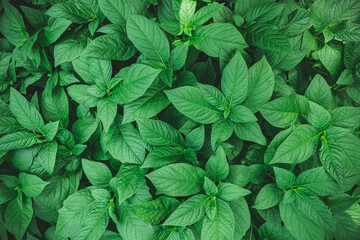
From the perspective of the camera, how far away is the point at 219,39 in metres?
1.26

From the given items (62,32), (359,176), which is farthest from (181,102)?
(359,176)

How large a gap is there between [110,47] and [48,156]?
2.18 ft

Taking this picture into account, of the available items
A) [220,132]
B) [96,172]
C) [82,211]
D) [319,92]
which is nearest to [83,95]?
[96,172]

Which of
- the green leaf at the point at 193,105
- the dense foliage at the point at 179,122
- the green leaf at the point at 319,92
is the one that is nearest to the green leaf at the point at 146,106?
the dense foliage at the point at 179,122

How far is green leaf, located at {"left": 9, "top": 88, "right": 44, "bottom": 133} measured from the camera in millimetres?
1346

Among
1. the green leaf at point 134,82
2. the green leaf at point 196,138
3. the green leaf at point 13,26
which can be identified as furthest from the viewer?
the green leaf at point 13,26

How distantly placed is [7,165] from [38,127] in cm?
45

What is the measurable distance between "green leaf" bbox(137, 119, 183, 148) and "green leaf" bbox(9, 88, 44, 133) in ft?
1.92

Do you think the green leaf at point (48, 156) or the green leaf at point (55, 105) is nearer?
the green leaf at point (48, 156)

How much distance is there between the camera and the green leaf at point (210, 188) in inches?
48.1

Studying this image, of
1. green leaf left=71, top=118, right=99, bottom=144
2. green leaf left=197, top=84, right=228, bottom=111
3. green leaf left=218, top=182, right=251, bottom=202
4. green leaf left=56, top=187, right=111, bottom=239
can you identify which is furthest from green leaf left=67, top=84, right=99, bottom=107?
green leaf left=218, top=182, right=251, bottom=202

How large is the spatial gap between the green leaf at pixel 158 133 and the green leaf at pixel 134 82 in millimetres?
139

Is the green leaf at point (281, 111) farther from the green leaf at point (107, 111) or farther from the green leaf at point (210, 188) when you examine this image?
the green leaf at point (107, 111)

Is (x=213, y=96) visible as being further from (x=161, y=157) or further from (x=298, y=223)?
(x=298, y=223)
